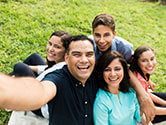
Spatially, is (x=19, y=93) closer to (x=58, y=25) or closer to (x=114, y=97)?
(x=114, y=97)

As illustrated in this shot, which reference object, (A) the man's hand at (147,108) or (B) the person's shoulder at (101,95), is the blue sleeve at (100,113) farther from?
(A) the man's hand at (147,108)

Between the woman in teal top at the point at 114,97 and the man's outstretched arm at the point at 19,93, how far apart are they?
1.04 meters

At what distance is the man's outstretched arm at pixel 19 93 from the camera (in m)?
0.81

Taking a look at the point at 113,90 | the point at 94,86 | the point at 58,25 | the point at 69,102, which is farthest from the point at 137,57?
the point at 58,25

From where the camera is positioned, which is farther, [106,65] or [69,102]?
[106,65]

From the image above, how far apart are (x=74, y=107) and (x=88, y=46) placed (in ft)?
2.18

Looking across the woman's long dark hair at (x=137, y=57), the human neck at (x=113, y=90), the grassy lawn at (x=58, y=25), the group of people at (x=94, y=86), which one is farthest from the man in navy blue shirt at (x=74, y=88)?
the grassy lawn at (x=58, y=25)

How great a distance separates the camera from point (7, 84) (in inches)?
32.0

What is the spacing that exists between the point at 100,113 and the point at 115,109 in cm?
23

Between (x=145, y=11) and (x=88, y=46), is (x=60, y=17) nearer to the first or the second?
(x=88, y=46)

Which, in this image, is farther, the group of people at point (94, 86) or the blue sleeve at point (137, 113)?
the blue sleeve at point (137, 113)

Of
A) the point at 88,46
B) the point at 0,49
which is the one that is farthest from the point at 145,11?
the point at 88,46

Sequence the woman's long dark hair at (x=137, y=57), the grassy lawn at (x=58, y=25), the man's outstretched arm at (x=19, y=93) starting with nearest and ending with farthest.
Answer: the man's outstretched arm at (x=19, y=93) < the woman's long dark hair at (x=137, y=57) < the grassy lawn at (x=58, y=25)

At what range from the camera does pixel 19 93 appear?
0.91m
